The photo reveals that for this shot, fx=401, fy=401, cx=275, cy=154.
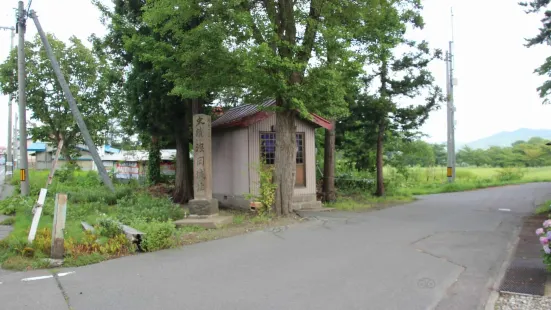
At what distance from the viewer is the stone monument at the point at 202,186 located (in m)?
10.1

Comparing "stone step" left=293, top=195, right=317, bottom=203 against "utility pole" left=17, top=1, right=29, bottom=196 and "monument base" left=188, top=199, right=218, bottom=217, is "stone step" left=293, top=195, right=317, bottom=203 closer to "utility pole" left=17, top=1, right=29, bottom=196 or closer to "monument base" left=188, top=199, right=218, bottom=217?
"monument base" left=188, top=199, right=218, bottom=217

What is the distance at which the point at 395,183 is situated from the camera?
825 inches

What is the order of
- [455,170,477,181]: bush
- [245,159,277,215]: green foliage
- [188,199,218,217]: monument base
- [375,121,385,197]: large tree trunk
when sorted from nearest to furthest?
[188,199,218,217]: monument base → [245,159,277,215]: green foliage → [375,121,385,197]: large tree trunk → [455,170,477,181]: bush

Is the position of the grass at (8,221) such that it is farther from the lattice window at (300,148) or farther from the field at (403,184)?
the field at (403,184)

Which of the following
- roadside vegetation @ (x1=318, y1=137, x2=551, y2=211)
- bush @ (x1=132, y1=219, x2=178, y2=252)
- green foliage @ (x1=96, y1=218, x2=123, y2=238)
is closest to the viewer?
bush @ (x1=132, y1=219, x2=178, y2=252)

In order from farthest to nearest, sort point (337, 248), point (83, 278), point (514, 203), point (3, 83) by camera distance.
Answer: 1. point (3, 83)
2. point (514, 203)
3. point (337, 248)
4. point (83, 278)

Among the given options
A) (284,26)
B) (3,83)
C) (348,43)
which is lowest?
(348,43)

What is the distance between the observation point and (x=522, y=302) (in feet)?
16.6

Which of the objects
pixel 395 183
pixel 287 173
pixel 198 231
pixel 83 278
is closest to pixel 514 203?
pixel 395 183

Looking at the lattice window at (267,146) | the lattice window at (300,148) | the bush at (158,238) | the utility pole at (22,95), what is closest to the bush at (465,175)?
the lattice window at (300,148)

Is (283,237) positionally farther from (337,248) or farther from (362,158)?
(362,158)

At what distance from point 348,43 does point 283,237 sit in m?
→ 4.79

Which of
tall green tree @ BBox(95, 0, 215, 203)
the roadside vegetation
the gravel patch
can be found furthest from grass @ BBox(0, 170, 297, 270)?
the roadside vegetation

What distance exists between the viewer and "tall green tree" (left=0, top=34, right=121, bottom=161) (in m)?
25.6
